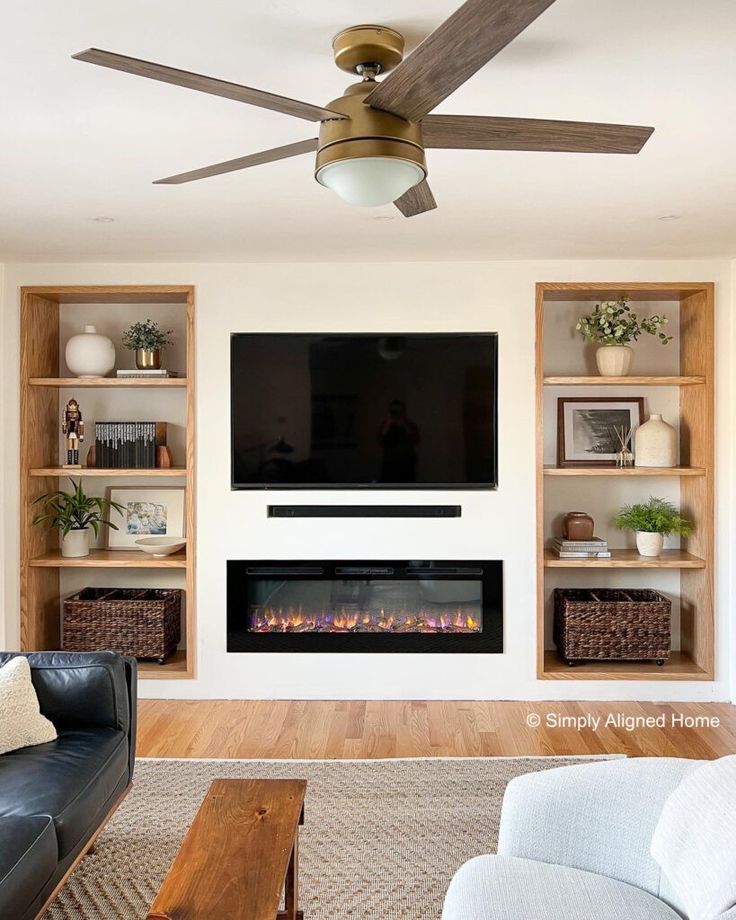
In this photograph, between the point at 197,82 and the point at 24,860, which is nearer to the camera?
the point at 197,82

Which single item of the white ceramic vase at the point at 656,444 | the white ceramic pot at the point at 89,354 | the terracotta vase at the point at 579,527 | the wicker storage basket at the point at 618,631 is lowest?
the wicker storage basket at the point at 618,631

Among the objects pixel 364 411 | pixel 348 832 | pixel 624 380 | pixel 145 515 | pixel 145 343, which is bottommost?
pixel 348 832

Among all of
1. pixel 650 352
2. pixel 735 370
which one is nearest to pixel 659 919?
pixel 735 370

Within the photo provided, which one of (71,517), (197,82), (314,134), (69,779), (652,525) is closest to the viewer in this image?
(197,82)

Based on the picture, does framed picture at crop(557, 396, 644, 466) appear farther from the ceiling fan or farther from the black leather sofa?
the ceiling fan

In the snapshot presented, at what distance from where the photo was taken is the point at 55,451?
526cm

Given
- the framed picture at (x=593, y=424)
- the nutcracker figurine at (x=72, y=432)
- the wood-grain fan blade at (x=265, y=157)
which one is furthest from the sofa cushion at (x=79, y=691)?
the framed picture at (x=593, y=424)

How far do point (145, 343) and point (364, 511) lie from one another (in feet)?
5.25

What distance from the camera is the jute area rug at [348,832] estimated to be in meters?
2.72

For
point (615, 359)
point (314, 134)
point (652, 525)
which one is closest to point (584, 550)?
point (652, 525)

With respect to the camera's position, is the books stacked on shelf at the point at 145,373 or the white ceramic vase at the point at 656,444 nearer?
the white ceramic vase at the point at 656,444

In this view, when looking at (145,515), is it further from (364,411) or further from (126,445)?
(364,411)

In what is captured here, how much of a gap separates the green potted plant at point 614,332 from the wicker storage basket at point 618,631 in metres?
1.33

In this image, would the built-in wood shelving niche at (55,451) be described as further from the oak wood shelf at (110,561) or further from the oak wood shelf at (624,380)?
the oak wood shelf at (624,380)
